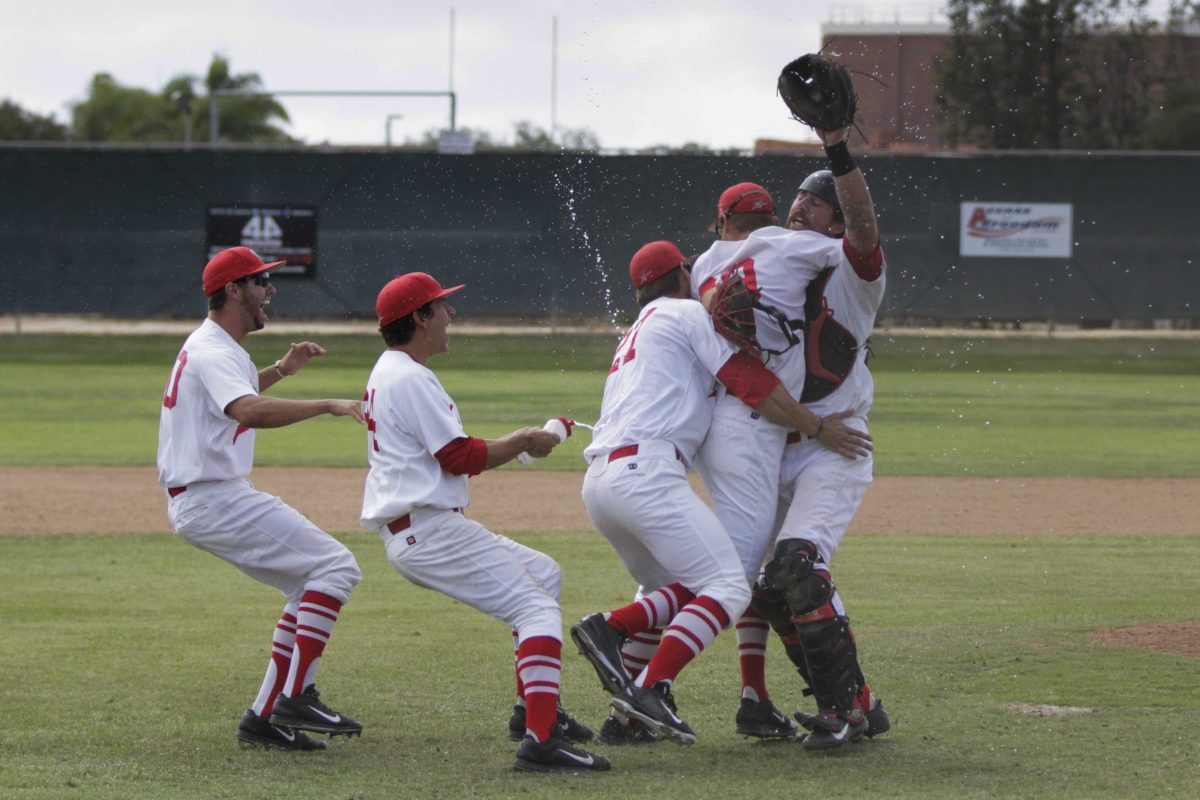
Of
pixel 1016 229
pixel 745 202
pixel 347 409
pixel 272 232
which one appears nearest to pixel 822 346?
pixel 745 202

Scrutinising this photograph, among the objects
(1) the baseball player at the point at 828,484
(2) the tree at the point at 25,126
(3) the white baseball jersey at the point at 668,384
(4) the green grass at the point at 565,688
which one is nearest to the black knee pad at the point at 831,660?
(1) the baseball player at the point at 828,484

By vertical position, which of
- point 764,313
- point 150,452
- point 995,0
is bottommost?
point 150,452

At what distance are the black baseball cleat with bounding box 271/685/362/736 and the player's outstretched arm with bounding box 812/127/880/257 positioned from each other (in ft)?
7.93

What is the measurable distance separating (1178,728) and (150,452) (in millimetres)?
12897

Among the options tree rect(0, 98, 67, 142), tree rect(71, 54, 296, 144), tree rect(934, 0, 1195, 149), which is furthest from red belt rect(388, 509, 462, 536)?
tree rect(0, 98, 67, 142)

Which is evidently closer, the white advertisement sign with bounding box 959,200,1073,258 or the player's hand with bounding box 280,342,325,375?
the player's hand with bounding box 280,342,325,375

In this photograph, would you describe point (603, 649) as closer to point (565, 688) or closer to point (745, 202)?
point (565, 688)

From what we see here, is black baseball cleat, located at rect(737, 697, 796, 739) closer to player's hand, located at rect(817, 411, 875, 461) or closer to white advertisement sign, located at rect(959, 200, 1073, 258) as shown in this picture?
player's hand, located at rect(817, 411, 875, 461)

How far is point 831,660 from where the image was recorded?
509 cm

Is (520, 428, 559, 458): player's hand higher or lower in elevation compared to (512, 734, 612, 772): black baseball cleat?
higher

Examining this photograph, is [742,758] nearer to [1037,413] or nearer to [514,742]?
[514,742]

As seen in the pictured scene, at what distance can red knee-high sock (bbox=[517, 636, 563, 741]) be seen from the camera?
488 centimetres

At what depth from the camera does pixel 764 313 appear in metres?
5.21

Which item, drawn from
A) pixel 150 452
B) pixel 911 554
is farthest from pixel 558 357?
pixel 911 554
